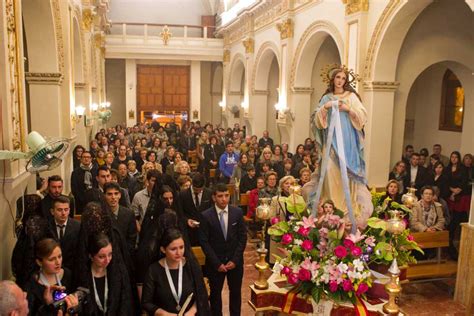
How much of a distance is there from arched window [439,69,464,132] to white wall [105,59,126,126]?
17.7m

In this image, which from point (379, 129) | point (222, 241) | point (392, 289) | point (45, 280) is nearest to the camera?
point (45, 280)

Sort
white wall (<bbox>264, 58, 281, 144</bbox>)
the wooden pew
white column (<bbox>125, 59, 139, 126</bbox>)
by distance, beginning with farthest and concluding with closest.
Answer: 1. white column (<bbox>125, 59, 139, 126</bbox>)
2. white wall (<bbox>264, 58, 281, 144</bbox>)
3. the wooden pew

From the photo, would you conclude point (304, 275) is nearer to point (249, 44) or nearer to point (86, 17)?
point (86, 17)

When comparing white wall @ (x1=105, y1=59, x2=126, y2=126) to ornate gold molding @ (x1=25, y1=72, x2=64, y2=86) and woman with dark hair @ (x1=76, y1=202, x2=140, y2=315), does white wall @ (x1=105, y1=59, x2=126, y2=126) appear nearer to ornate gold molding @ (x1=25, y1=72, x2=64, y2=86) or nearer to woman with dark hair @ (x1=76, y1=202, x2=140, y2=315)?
ornate gold molding @ (x1=25, y1=72, x2=64, y2=86)

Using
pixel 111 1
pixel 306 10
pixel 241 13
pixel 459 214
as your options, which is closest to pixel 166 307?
pixel 459 214

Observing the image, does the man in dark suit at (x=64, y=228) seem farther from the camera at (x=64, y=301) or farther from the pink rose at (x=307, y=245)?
the pink rose at (x=307, y=245)

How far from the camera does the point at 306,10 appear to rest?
Result: 1252 centimetres

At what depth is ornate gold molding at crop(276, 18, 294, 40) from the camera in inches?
531

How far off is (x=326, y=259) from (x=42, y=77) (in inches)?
253

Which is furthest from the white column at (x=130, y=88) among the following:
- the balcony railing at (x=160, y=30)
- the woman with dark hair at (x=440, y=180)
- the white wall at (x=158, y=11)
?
the woman with dark hair at (x=440, y=180)

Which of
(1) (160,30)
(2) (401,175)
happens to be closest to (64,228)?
(2) (401,175)

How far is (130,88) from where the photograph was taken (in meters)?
24.0

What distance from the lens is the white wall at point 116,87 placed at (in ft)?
82.3

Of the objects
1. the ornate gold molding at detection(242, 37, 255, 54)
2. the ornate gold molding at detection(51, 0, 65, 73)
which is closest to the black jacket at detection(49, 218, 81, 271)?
the ornate gold molding at detection(51, 0, 65, 73)
